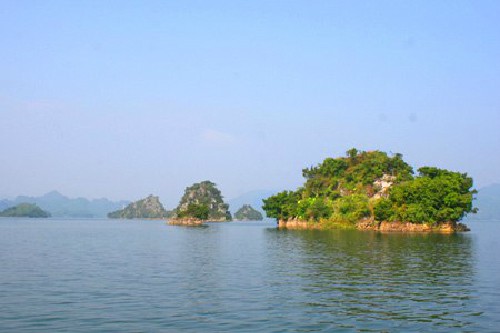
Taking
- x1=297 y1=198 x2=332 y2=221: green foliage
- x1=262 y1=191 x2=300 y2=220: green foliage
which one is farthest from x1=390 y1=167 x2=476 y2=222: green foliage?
x1=262 y1=191 x2=300 y2=220: green foliage

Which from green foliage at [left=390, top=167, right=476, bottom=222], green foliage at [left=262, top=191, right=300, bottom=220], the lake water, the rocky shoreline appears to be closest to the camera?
the lake water

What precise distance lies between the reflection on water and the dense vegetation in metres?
66.6

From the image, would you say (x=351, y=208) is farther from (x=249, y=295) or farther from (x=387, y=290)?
(x=249, y=295)

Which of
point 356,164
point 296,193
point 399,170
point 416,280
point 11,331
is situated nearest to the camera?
point 11,331

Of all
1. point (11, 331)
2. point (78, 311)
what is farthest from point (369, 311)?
point (11, 331)

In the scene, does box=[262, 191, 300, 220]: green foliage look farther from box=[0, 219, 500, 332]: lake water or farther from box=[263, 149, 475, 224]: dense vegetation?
box=[0, 219, 500, 332]: lake water

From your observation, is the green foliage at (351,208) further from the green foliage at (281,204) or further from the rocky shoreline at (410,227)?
the green foliage at (281,204)

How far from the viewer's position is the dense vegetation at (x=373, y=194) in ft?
390

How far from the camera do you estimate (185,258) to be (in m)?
55.0

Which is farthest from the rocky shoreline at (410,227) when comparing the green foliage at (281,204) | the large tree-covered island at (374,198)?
the green foliage at (281,204)

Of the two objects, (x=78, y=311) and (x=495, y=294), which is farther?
(x=495, y=294)

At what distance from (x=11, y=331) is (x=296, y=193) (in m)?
160

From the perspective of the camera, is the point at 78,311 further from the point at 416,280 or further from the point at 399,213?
the point at 399,213

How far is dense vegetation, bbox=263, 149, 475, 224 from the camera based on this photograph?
118938 millimetres
